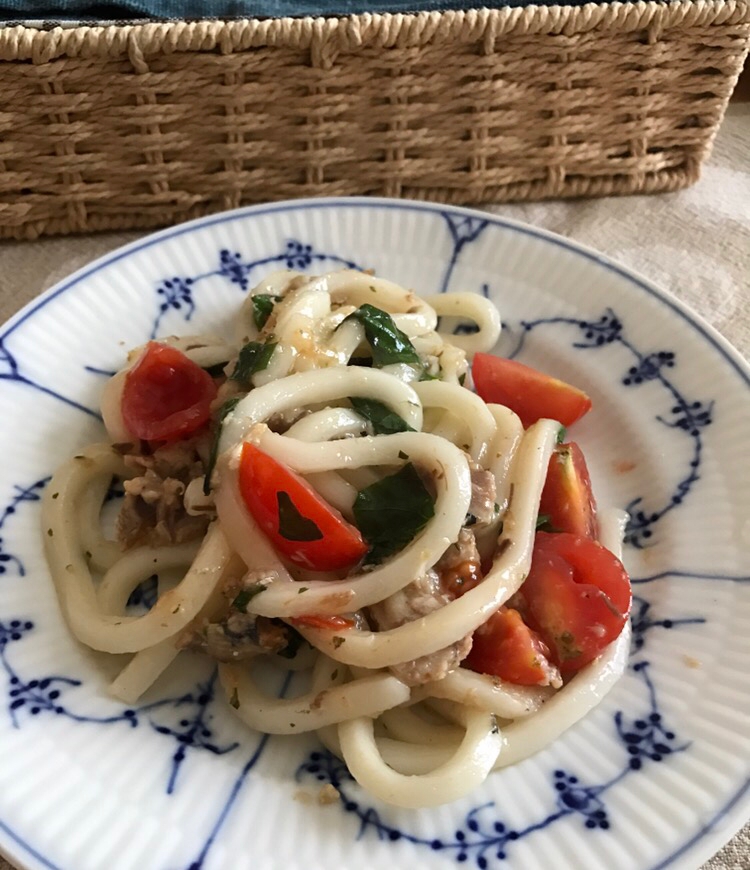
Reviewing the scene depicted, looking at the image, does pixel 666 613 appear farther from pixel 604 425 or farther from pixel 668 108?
pixel 668 108

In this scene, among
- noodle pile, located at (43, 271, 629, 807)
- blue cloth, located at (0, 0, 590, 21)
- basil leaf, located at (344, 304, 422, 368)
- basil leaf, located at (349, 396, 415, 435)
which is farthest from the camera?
blue cloth, located at (0, 0, 590, 21)

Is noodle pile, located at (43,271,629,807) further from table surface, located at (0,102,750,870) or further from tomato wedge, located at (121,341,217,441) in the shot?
table surface, located at (0,102,750,870)

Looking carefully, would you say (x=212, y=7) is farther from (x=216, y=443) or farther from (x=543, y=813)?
(x=543, y=813)

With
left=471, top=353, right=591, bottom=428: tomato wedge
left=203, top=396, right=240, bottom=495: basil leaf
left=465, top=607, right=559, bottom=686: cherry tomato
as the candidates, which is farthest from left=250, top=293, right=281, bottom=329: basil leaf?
left=465, top=607, right=559, bottom=686: cherry tomato

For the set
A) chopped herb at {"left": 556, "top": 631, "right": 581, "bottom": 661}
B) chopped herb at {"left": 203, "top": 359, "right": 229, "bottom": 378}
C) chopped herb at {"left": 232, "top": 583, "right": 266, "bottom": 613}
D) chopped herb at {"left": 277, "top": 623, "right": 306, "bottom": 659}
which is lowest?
chopped herb at {"left": 277, "top": 623, "right": 306, "bottom": 659}

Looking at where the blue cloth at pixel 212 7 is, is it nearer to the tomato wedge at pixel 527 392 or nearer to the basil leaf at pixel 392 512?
the tomato wedge at pixel 527 392
